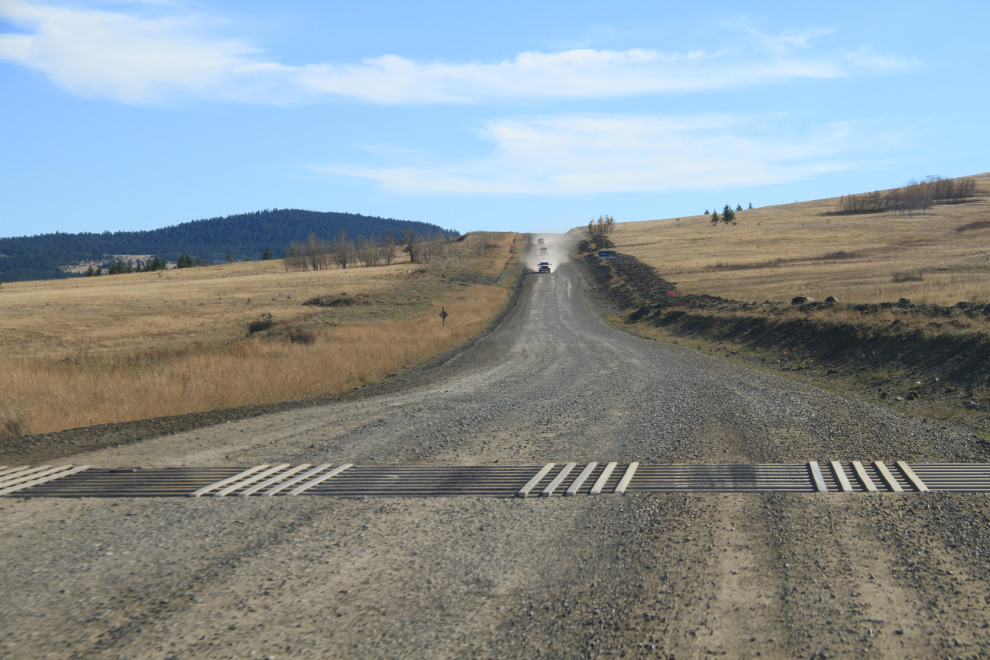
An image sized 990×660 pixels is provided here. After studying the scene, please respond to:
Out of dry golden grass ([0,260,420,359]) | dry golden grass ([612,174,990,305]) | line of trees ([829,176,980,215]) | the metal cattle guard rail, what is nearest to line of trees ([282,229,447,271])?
dry golden grass ([612,174,990,305])

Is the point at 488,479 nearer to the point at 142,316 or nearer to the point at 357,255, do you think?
the point at 142,316

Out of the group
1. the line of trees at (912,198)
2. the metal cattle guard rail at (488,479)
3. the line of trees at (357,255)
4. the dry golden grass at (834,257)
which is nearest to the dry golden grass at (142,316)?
the metal cattle guard rail at (488,479)

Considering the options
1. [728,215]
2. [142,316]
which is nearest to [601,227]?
[728,215]

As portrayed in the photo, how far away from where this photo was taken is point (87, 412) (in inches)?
519

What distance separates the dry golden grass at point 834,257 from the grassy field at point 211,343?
728 inches

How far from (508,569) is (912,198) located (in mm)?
163654

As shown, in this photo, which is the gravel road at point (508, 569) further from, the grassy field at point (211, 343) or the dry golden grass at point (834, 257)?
the dry golden grass at point (834, 257)

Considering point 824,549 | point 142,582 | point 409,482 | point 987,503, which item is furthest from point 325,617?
point 987,503

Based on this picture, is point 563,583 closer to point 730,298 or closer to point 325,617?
point 325,617

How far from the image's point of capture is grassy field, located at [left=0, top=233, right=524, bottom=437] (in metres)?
14.2

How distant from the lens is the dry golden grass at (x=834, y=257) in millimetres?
34594

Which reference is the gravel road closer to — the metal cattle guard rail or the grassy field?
the metal cattle guard rail

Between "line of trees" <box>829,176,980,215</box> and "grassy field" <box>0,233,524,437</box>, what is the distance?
102001 mm

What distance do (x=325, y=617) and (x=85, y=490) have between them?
5.03m
